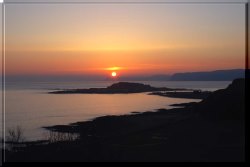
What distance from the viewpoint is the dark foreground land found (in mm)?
4055

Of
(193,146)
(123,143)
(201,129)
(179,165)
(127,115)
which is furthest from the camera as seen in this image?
(127,115)

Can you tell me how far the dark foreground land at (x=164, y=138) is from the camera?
4.05 metres

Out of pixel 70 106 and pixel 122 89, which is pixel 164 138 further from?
pixel 70 106

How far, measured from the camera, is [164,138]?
5273 millimetres

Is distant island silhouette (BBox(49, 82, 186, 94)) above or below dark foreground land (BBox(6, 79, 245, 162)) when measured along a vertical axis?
above

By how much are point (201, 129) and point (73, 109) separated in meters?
3.39

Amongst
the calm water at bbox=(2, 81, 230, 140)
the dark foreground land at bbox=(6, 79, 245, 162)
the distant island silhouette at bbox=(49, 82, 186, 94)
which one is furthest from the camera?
the calm water at bbox=(2, 81, 230, 140)

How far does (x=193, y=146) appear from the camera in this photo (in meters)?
4.59

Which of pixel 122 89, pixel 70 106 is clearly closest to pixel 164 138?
pixel 122 89

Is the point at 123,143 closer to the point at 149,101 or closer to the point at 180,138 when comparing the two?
the point at 180,138

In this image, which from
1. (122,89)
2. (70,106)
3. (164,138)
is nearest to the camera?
(164,138)

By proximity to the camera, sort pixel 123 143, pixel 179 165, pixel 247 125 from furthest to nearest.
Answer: pixel 123 143
pixel 179 165
pixel 247 125

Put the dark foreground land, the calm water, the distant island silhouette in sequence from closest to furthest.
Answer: the dark foreground land < the distant island silhouette < the calm water

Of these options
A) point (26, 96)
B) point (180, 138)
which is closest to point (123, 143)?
point (180, 138)
